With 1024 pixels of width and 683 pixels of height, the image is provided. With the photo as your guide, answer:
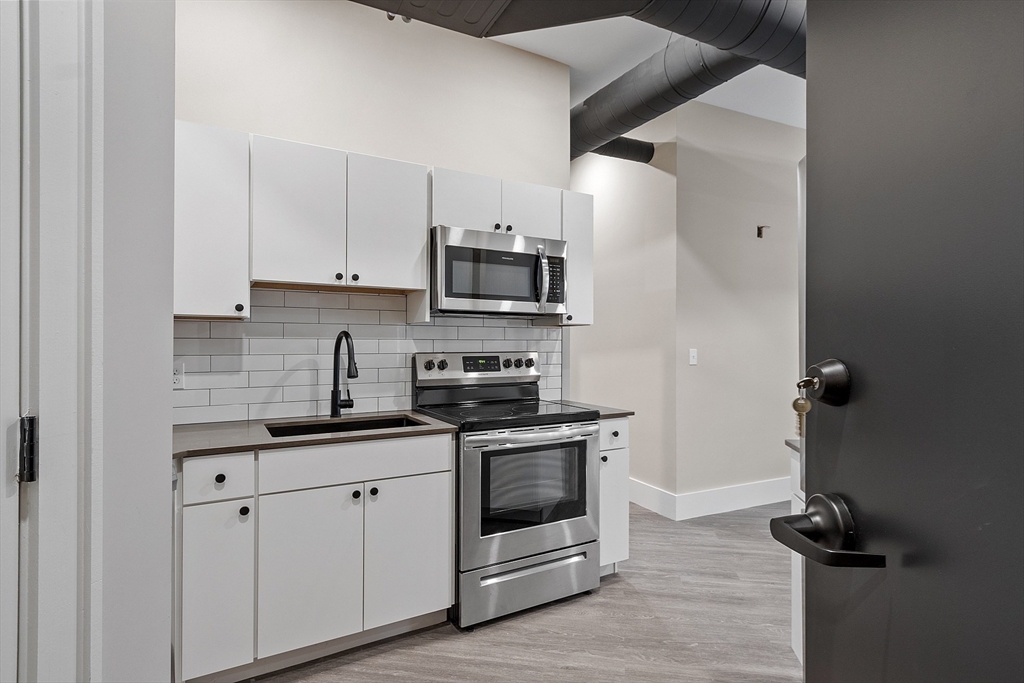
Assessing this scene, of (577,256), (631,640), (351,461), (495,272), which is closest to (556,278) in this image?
(577,256)

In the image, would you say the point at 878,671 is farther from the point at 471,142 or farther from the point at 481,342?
the point at 471,142

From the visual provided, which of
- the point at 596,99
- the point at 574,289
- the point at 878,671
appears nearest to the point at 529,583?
the point at 574,289

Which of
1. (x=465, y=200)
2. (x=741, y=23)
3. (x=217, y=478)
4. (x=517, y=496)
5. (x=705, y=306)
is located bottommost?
(x=517, y=496)

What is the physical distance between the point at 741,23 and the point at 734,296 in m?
2.33

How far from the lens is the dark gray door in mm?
422

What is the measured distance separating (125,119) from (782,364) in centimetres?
455

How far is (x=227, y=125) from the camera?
96.2 inches

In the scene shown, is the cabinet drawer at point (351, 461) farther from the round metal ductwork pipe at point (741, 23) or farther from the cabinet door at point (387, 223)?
the round metal ductwork pipe at point (741, 23)

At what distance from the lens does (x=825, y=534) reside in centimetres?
60

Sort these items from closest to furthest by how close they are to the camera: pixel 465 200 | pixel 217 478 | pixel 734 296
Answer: pixel 217 478 < pixel 465 200 < pixel 734 296

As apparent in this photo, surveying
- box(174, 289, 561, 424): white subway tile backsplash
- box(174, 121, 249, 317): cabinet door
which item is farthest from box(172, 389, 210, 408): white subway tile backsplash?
box(174, 121, 249, 317): cabinet door

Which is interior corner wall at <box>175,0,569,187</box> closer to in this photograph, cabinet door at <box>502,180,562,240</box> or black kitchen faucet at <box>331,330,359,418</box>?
cabinet door at <box>502,180,562,240</box>

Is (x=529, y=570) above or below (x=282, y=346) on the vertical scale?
below

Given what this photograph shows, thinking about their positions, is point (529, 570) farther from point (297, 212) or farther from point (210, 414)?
point (297, 212)
